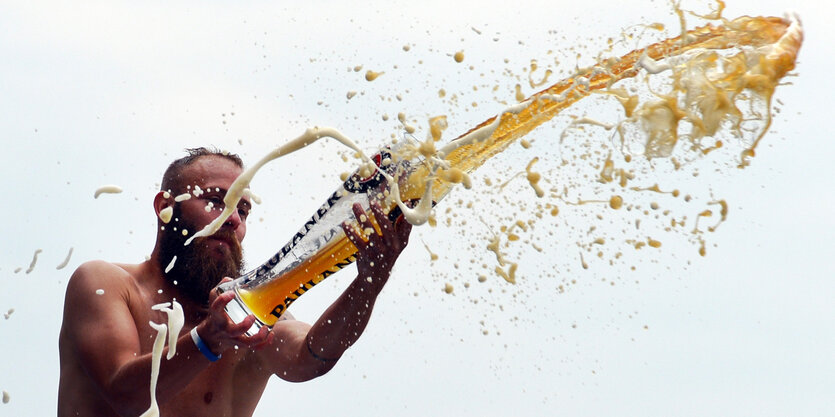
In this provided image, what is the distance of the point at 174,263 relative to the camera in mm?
3541

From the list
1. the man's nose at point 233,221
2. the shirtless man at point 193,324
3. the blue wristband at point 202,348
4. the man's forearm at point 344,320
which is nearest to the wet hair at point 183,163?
the shirtless man at point 193,324

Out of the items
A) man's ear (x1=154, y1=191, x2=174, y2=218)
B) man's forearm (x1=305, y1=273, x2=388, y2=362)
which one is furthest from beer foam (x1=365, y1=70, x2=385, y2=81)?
man's ear (x1=154, y1=191, x2=174, y2=218)

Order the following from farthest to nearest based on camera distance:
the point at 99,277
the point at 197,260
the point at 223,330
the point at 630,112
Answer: the point at 197,260 < the point at 99,277 < the point at 223,330 < the point at 630,112

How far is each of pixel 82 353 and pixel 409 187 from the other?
1281 millimetres

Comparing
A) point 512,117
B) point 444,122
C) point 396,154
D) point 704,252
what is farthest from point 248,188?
point 704,252

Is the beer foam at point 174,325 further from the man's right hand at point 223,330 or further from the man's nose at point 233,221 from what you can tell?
the man's nose at point 233,221

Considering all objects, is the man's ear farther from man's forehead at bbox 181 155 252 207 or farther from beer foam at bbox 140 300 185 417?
beer foam at bbox 140 300 185 417

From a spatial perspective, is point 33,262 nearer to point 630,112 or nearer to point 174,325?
point 174,325

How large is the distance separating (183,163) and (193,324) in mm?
637

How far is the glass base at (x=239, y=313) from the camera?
283 centimetres

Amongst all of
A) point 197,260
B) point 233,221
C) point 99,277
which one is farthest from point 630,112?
point 99,277

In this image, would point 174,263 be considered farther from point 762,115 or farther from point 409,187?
point 762,115

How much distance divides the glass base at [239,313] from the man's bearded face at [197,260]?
→ 0.58 meters

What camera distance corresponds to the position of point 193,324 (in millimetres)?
3586
